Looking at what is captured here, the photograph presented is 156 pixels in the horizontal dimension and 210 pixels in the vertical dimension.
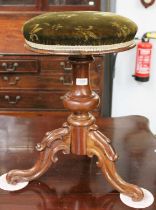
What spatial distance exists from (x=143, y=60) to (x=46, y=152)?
1361mm

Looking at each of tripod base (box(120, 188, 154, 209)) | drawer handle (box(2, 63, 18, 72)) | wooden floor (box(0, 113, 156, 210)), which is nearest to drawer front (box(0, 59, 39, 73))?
drawer handle (box(2, 63, 18, 72))

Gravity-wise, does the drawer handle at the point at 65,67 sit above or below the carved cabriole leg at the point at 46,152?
below

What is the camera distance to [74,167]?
3.76 feet

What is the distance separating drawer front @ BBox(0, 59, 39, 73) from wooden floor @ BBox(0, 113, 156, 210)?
2.09 feet

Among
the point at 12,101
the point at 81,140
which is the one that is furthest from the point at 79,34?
the point at 12,101

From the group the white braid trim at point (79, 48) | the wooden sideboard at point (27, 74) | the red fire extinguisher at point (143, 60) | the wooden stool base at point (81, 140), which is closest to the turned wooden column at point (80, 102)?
the wooden stool base at point (81, 140)

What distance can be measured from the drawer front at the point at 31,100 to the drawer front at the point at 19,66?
0.44ft

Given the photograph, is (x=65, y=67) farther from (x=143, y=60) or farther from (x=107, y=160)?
(x=107, y=160)

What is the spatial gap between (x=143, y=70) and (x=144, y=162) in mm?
1196

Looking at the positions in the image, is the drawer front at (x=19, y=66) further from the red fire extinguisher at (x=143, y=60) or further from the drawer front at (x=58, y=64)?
the red fire extinguisher at (x=143, y=60)

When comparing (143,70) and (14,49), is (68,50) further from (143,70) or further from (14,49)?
(143,70)

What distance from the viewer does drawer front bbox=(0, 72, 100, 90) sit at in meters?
2.08

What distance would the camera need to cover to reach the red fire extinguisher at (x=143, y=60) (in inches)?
87.0

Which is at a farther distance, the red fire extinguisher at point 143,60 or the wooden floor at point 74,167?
the red fire extinguisher at point 143,60
